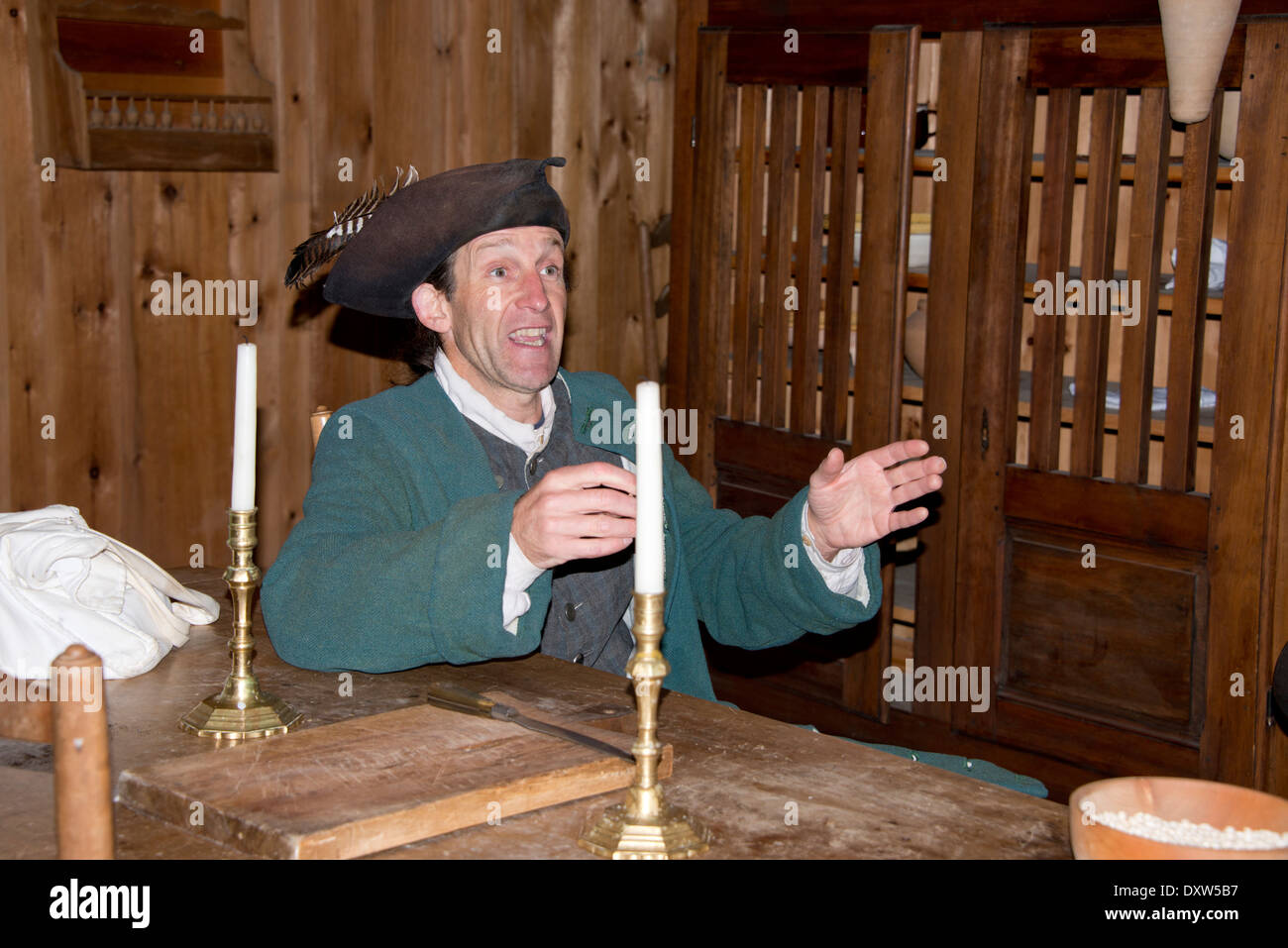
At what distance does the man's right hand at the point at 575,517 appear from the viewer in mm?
1562

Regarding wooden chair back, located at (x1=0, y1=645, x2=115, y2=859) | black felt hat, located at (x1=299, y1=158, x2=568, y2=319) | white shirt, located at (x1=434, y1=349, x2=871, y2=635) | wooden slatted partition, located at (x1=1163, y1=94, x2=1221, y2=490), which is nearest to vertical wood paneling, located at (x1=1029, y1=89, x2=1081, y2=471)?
wooden slatted partition, located at (x1=1163, y1=94, x2=1221, y2=490)

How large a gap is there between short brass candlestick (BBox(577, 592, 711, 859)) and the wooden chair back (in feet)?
1.33

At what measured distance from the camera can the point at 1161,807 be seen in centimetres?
127

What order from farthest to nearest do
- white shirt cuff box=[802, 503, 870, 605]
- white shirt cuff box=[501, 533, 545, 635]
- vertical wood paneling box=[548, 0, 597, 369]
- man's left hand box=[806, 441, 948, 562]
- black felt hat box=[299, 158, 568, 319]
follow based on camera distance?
vertical wood paneling box=[548, 0, 597, 369], black felt hat box=[299, 158, 568, 319], white shirt cuff box=[802, 503, 870, 605], man's left hand box=[806, 441, 948, 562], white shirt cuff box=[501, 533, 545, 635]

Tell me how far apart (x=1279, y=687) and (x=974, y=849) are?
119 centimetres

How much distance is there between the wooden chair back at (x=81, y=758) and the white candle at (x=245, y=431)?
1.41ft

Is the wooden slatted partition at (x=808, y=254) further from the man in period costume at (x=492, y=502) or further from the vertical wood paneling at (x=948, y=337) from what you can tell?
the man in period costume at (x=492, y=502)

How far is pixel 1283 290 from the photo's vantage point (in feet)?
9.27

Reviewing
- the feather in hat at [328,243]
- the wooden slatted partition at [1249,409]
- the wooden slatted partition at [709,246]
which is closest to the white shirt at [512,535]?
the feather in hat at [328,243]

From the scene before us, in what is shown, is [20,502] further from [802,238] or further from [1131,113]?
[1131,113]

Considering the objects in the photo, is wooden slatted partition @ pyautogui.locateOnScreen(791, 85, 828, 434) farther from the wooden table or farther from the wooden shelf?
the wooden table

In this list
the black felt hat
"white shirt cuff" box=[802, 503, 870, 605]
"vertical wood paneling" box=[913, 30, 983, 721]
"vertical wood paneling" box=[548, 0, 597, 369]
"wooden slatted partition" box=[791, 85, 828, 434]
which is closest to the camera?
"white shirt cuff" box=[802, 503, 870, 605]

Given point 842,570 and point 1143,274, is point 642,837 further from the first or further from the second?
point 1143,274

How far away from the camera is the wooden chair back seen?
1.13m
